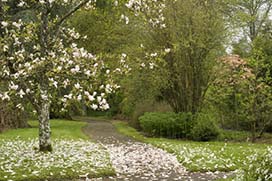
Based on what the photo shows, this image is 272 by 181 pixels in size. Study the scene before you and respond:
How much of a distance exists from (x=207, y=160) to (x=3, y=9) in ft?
27.1

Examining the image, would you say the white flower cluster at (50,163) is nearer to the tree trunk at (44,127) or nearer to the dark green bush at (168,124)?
the tree trunk at (44,127)

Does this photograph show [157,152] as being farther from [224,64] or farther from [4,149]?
[224,64]

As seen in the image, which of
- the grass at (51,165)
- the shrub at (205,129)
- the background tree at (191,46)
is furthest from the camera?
the background tree at (191,46)

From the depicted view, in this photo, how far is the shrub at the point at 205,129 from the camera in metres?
22.2

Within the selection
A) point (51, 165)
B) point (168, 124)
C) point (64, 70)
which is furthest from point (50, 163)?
point (168, 124)

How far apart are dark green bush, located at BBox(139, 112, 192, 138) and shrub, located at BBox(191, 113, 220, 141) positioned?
77 centimetres

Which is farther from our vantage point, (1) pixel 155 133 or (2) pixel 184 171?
(1) pixel 155 133

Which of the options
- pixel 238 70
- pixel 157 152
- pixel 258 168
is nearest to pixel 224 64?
pixel 238 70

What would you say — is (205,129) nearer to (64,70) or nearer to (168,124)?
(168,124)

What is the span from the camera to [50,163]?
469 inches

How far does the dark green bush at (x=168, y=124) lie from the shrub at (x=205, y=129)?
77 centimetres

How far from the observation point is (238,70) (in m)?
24.7

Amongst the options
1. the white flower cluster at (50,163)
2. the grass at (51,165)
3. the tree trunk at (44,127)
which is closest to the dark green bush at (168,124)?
the white flower cluster at (50,163)

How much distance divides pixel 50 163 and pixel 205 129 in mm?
12254
